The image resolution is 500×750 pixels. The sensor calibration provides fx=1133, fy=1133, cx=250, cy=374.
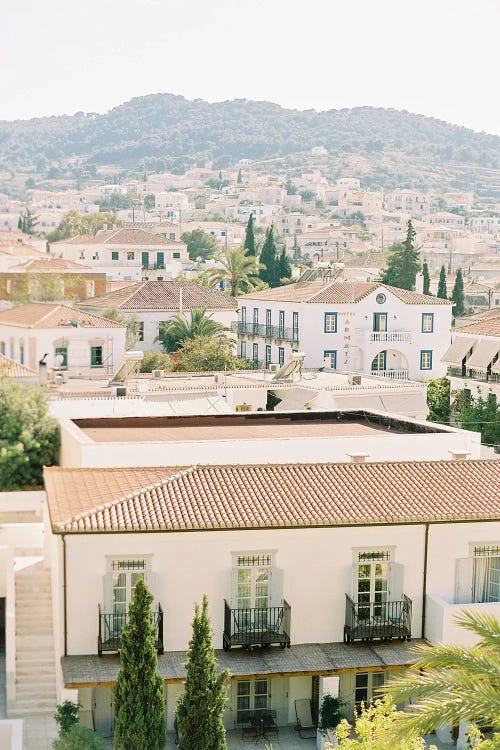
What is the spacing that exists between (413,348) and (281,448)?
132 ft

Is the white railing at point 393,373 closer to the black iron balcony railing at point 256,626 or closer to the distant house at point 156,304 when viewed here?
the distant house at point 156,304

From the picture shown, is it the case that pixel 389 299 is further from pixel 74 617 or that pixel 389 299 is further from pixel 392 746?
pixel 392 746

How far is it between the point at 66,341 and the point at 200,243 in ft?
399

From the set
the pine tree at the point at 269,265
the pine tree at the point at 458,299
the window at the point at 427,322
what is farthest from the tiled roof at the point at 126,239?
the window at the point at 427,322

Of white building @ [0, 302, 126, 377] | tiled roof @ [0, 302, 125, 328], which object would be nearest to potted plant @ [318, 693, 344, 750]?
white building @ [0, 302, 126, 377]

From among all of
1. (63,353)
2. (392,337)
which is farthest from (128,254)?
(63,353)

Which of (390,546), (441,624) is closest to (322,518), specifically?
(390,546)

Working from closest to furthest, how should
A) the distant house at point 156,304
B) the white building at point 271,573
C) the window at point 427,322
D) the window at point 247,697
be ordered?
the white building at point 271,573
the window at point 247,697
the window at point 427,322
the distant house at point 156,304

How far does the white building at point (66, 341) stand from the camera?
187 feet

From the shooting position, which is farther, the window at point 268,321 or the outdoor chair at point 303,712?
the window at point 268,321

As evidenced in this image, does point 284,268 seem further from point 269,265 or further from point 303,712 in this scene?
point 303,712

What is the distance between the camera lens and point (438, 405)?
57.5 meters

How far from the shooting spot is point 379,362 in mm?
67000

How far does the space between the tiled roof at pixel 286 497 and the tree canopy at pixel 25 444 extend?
8509 mm
